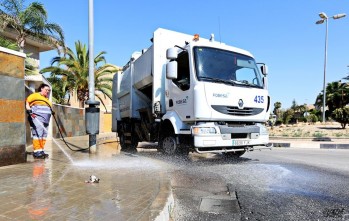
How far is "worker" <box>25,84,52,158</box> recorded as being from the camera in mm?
7746

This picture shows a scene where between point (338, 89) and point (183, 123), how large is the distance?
177 feet

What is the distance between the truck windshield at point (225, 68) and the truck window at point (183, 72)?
0.31 m

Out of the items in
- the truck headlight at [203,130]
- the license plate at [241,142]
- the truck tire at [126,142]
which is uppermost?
the truck headlight at [203,130]

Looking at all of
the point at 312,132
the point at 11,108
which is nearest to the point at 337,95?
the point at 312,132

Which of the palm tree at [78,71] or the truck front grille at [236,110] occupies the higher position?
the palm tree at [78,71]

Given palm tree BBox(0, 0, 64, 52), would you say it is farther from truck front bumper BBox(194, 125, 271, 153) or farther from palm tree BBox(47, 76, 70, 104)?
truck front bumper BBox(194, 125, 271, 153)

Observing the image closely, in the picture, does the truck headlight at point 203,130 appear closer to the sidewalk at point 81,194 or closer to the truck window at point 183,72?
the truck window at point 183,72

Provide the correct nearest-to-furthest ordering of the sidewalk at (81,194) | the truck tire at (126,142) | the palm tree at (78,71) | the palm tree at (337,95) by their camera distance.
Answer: the sidewalk at (81,194) < the truck tire at (126,142) < the palm tree at (78,71) < the palm tree at (337,95)

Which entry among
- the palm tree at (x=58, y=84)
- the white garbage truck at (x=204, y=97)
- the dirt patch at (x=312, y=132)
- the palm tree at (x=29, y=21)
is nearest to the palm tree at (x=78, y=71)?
the palm tree at (x=58, y=84)

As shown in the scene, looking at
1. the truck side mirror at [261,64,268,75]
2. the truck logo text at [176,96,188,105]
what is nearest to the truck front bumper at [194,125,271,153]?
the truck logo text at [176,96,188,105]

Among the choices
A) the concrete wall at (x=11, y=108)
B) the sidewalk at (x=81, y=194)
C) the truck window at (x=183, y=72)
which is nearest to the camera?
the sidewalk at (x=81, y=194)

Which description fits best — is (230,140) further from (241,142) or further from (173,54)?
(173,54)

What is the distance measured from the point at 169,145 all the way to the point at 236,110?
1938mm

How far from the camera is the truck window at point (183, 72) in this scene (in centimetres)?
781
